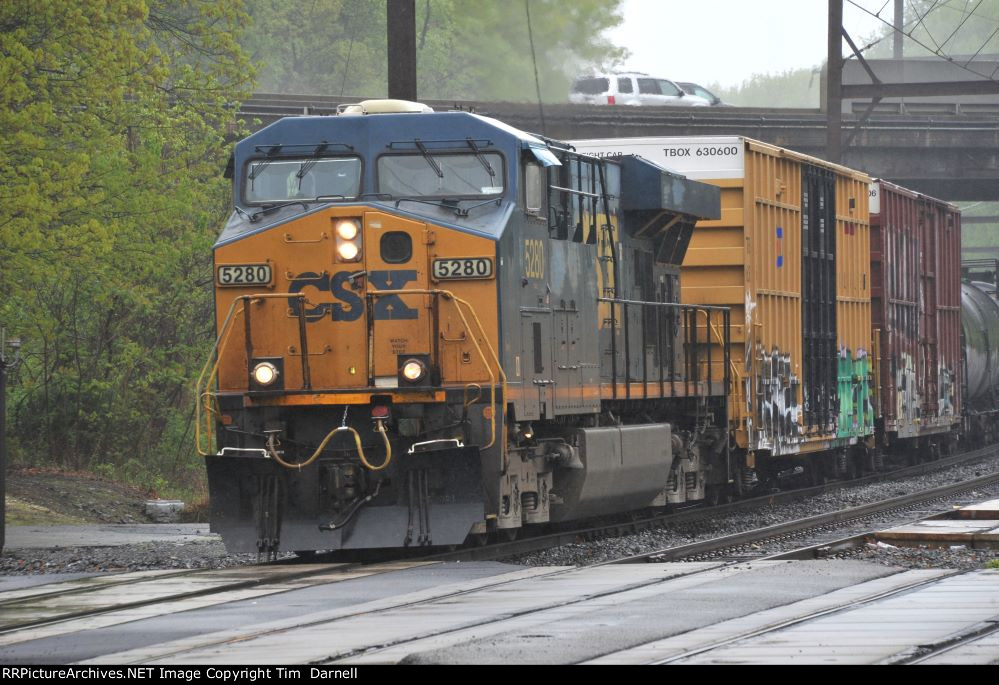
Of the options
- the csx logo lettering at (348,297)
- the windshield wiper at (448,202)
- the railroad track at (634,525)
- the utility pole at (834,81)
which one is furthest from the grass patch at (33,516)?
the utility pole at (834,81)

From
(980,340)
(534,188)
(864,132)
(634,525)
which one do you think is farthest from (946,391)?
(864,132)

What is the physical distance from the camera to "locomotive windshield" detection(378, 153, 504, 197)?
13625 mm

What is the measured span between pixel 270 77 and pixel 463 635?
2640 inches

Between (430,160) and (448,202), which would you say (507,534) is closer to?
(448,202)

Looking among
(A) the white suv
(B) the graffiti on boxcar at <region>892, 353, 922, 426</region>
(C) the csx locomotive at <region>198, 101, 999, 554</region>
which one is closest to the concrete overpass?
(A) the white suv

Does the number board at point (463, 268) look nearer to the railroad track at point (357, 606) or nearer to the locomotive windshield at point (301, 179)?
the locomotive windshield at point (301, 179)

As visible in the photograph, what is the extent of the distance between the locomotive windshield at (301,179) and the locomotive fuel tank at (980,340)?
69.2 ft

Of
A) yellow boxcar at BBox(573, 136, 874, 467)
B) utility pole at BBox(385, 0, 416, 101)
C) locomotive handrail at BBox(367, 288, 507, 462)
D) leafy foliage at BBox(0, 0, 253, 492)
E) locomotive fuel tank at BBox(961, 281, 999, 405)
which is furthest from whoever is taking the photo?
locomotive fuel tank at BBox(961, 281, 999, 405)

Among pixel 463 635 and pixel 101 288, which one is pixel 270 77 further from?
pixel 463 635

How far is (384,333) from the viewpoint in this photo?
43.5ft

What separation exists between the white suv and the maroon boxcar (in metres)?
22.3

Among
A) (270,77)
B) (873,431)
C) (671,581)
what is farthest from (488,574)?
(270,77)

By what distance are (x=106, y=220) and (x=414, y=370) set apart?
1278cm

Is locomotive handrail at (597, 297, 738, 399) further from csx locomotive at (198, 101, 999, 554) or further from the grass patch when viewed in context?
the grass patch
